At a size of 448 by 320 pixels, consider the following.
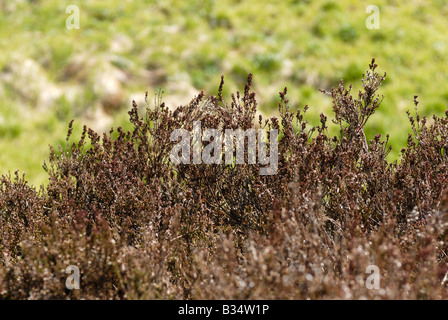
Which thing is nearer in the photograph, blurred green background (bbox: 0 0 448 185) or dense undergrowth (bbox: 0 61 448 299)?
dense undergrowth (bbox: 0 61 448 299)

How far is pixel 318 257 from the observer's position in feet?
6.89

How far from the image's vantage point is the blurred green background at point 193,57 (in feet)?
20.5

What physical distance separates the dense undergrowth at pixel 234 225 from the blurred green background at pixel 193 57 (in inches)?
95.7

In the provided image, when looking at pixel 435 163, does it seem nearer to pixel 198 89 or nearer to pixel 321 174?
pixel 321 174

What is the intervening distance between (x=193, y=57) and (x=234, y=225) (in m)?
5.05

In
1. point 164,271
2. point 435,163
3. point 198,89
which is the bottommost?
point 164,271

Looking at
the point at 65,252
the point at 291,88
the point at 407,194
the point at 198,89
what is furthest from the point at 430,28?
the point at 65,252

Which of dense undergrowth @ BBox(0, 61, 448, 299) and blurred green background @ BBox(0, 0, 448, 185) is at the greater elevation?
blurred green background @ BBox(0, 0, 448, 185)

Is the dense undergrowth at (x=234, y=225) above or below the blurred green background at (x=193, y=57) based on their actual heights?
below

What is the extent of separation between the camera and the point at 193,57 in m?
7.41

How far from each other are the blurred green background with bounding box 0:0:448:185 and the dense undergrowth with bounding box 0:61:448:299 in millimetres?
2431

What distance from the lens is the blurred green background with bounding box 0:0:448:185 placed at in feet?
20.5

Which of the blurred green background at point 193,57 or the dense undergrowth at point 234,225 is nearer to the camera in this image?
the dense undergrowth at point 234,225
